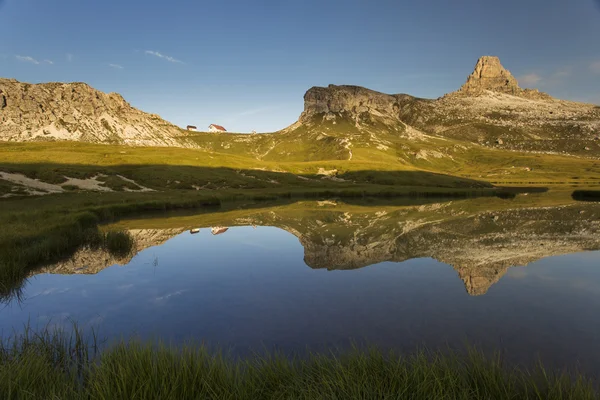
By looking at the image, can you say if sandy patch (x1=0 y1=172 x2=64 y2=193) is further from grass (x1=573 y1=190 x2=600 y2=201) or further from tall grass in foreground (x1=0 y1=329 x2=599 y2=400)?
grass (x1=573 y1=190 x2=600 y2=201)

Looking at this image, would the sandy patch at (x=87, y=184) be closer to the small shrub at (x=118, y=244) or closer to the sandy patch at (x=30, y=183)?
the sandy patch at (x=30, y=183)

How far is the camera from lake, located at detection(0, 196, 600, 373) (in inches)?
497

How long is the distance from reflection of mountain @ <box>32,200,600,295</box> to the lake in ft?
0.74

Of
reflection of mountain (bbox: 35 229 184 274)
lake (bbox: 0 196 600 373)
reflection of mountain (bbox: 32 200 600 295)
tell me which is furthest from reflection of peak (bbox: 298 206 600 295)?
reflection of mountain (bbox: 35 229 184 274)

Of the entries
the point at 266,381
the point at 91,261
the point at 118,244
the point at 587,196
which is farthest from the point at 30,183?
the point at 587,196

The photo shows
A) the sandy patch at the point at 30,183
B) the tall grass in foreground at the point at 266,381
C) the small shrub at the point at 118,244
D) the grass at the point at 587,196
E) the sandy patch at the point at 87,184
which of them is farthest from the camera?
the grass at the point at 587,196

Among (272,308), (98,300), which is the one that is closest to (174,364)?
(272,308)

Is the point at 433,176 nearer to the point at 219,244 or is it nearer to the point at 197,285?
the point at 219,244

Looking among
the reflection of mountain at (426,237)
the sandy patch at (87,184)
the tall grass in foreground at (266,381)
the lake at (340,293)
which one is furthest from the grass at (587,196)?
the sandy patch at (87,184)

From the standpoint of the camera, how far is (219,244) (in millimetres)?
32562

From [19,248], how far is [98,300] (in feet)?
29.5

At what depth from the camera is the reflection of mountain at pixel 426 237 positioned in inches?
944

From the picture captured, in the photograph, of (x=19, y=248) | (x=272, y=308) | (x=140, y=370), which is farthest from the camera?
(x=19, y=248)

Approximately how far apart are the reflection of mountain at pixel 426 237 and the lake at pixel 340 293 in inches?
8.8
